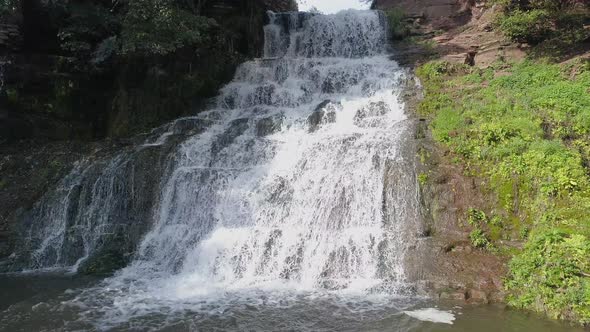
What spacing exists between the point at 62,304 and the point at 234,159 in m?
6.54

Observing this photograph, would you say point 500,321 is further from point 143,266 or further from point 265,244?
point 143,266

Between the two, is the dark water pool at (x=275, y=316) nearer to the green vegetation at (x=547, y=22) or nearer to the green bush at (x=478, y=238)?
the green bush at (x=478, y=238)

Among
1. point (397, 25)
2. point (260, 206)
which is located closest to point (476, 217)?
point (260, 206)

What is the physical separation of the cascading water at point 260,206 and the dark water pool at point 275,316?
0.43 m

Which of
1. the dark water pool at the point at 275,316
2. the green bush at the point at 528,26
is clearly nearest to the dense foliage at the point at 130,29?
the dark water pool at the point at 275,316

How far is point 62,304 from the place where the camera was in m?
9.12

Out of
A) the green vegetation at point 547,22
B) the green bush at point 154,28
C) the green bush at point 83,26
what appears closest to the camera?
the green vegetation at point 547,22

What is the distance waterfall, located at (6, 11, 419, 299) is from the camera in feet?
34.3

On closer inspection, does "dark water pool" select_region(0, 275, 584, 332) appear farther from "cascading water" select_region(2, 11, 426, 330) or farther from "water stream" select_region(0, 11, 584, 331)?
"cascading water" select_region(2, 11, 426, 330)

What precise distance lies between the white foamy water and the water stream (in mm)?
45

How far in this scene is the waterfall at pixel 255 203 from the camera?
10.5 m

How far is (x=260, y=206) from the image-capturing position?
1216 cm

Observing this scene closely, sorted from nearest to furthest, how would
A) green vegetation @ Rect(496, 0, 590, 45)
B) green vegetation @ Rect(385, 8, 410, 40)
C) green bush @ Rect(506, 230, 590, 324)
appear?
green bush @ Rect(506, 230, 590, 324), green vegetation @ Rect(496, 0, 590, 45), green vegetation @ Rect(385, 8, 410, 40)

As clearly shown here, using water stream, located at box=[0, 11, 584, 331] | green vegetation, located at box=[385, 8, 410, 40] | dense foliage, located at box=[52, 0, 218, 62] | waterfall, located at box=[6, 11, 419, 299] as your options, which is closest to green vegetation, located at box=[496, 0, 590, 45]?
waterfall, located at box=[6, 11, 419, 299]
